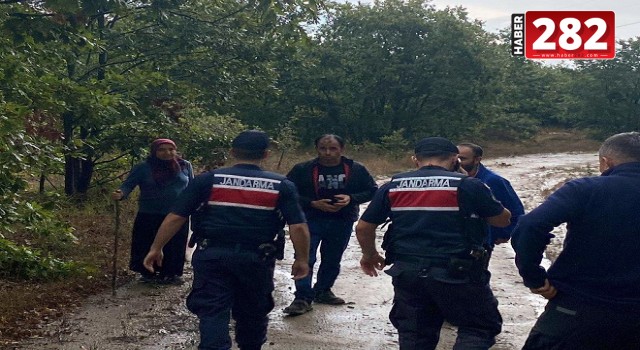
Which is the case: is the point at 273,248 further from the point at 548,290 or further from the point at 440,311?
the point at 548,290

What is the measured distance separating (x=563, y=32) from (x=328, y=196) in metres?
15.4

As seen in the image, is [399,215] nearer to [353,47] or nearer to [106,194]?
[106,194]

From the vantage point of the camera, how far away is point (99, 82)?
38.5 feet

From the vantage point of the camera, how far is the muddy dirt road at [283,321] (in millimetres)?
6355

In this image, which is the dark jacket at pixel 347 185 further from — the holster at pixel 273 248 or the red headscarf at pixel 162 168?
the holster at pixel 273 248

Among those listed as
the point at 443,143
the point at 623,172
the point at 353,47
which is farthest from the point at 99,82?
the point at 353,47

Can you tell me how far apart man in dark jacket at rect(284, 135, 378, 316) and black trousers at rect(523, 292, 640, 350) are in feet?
11.9

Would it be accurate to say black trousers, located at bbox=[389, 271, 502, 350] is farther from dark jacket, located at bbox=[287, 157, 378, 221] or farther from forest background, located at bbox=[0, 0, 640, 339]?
forest background, located at bbox=[0, 0, 640, 339]

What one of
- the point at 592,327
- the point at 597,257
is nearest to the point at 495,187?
the point at 597,257

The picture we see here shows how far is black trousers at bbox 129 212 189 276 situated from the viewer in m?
8.39

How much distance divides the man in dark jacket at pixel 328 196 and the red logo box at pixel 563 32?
1468 cm

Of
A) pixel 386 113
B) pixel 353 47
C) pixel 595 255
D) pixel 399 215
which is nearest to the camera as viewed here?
pixel 595 255

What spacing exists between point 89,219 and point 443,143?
8617mm

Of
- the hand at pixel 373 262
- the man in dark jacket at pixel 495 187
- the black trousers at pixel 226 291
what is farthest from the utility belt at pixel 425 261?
the man in dark jacket at pixel 495 187
